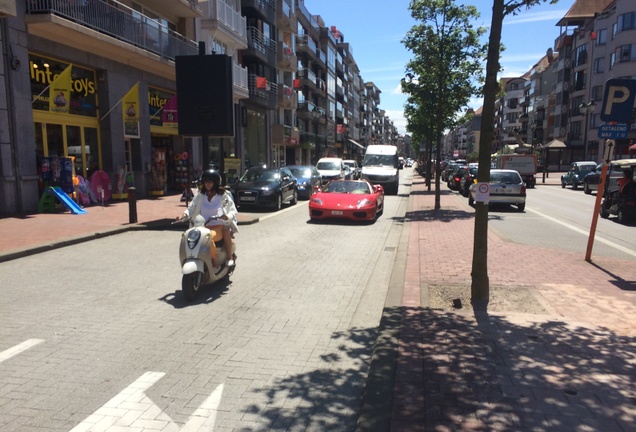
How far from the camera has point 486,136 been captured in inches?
223

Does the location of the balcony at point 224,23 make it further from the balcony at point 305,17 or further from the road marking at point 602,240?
the balcony at point 305,17

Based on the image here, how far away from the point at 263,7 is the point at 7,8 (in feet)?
79.1

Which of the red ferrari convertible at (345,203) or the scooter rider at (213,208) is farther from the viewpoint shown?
the red ferrari convertible at (345,203)

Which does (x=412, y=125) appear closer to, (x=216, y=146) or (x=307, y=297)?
(x=216, y=146)

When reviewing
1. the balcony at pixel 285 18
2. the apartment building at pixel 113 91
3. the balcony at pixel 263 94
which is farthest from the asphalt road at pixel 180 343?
the balcony at pixel 285 18

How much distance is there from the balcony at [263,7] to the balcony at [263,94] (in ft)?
15.1

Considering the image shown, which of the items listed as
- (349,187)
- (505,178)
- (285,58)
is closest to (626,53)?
(285,58)

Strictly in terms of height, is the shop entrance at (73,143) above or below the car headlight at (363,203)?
above

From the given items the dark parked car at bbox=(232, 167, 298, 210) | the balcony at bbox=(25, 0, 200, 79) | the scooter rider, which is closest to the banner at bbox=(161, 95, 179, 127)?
the balcony at bbox=(25, 0, 200, 79)

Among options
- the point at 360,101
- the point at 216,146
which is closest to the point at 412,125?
the point at 216,146

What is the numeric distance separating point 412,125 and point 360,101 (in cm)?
8507

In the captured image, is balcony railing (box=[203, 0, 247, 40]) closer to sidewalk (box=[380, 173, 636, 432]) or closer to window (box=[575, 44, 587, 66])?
sidewalk (box=[380, 173, 636, 432])

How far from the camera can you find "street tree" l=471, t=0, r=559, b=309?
219 inches

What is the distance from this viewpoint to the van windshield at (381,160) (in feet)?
89.2
